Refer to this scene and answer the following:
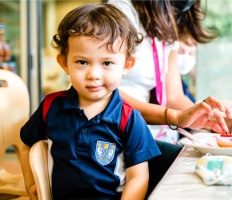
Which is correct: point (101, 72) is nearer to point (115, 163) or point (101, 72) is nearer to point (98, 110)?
point (98, 110)

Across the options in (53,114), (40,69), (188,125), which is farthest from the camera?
(40,69)

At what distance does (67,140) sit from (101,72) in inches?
8.0

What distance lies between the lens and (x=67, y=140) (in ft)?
3.68

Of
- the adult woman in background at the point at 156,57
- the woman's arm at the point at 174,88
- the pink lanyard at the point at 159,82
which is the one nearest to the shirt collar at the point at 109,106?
the adult woman in background at the point at 156,57

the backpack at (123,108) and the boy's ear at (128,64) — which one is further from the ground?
the boy's ear at (128,64)

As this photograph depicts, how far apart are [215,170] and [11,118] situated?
888 millimetres

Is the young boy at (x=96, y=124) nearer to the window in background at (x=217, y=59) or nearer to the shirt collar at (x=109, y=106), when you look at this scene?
the shirt collar at (x=109, y=106)

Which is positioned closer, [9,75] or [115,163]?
[115,163]

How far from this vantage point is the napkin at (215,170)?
32.3 inches

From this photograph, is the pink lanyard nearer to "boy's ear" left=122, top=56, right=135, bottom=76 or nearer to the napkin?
"boy's ear" left=122, top=56, right=135, bottom=76

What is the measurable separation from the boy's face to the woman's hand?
0.28m

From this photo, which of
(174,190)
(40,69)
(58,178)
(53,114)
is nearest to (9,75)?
(53,114)

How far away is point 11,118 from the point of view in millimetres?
1521

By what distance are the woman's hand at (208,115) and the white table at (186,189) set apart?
30cm
